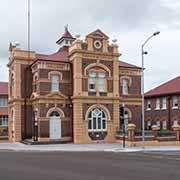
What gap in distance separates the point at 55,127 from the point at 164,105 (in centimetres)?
1952

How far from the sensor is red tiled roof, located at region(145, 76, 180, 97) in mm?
52969

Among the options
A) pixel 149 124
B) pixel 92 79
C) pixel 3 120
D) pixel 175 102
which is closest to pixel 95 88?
pixel 92 79

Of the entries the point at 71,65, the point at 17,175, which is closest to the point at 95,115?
the point at 71,65

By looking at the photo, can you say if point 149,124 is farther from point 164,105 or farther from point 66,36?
point 66,36

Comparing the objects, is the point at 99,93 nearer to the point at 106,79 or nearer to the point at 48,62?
the point at 106,79

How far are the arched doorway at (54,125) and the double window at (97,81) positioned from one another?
470cm

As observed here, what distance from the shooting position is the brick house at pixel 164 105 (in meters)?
51.8

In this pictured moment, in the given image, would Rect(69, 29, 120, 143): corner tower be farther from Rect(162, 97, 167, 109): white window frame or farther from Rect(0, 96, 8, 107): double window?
Rect(0, 96, 8, 107): double window

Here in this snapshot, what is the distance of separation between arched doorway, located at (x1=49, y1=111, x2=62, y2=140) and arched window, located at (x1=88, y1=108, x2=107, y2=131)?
3404 mm

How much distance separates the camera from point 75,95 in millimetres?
40094

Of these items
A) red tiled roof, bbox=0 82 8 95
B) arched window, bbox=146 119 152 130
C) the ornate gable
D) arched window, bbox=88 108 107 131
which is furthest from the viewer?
red tiled roof, bbox=0 82 8 95

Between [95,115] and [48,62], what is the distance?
7797mm

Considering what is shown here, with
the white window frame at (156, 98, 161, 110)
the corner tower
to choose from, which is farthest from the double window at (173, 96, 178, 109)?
the corner tower

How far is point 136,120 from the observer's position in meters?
45.4
